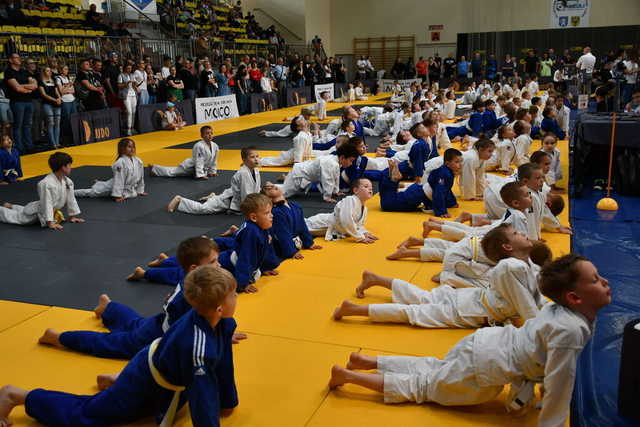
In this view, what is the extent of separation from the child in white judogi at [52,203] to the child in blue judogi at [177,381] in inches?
192

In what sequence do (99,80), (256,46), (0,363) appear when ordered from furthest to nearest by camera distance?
(256,46) < (99,80) < (0,363)

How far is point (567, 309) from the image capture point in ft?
10.6

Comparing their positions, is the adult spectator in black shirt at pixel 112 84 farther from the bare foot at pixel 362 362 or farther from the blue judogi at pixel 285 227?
the bare foot at pixel 362 362

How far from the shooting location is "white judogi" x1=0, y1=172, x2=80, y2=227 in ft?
26.5

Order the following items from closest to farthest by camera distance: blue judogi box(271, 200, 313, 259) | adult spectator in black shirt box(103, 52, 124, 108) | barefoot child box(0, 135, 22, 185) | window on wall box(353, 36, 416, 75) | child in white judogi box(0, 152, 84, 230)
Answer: blue judogi box(271, 200, 313, 259)
child in white judogi box(0, 152, 84, 230)
barefoot child box(0, 135, 22, 185)
adult spectator in black shirt box(103, 52, 124, 108)
window on wall box(353, 36, 416, 75)

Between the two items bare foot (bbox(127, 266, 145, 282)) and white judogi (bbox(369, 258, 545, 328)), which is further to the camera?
bare foot (bbox(127, 266, 145, 282))

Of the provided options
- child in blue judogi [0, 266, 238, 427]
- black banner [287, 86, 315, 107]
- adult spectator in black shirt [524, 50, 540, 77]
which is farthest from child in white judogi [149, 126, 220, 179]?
adult spectator in black shirt [524, 50, 540, 77]

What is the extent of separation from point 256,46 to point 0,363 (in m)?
29.5

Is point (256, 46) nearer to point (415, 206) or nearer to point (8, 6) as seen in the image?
point (8, 6)

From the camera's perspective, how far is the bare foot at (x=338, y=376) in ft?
13.0

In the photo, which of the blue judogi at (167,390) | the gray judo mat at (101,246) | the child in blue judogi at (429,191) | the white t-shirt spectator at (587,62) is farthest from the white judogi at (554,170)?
the white t-shirt spectator at (587,62)

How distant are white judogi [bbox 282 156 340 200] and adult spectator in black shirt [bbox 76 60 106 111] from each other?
8850 mm

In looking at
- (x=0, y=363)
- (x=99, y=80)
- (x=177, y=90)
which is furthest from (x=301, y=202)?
(x=177, y=90)

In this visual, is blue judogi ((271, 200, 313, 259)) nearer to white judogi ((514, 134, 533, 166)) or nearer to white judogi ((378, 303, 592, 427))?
white judogi ((378, 303, 592, 427))
